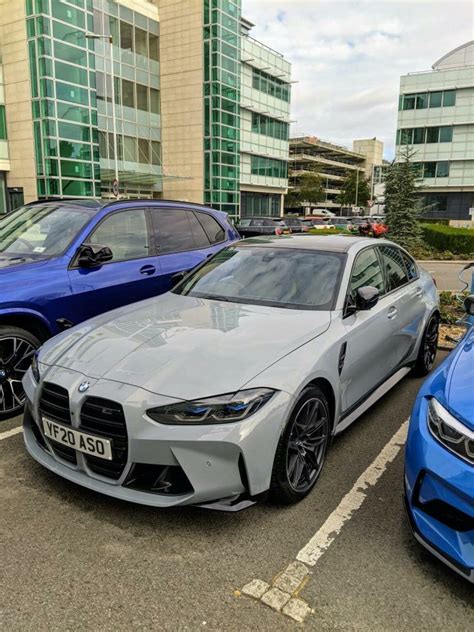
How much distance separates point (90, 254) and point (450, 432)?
3.45 metres

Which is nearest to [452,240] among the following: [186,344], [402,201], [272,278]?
[402,201]

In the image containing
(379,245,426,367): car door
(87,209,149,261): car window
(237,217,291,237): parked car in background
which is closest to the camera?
(379,245,426,367): car door

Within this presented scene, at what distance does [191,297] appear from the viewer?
4.12m

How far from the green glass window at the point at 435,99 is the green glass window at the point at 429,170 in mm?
5876

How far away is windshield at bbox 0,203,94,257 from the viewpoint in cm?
480

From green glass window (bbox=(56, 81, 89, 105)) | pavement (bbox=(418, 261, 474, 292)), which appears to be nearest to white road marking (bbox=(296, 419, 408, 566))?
pavement (bbox=(418, 261, 474, 292))

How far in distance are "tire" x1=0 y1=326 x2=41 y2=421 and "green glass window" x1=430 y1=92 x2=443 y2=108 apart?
58963 mm

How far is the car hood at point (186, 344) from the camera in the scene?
2.77 m

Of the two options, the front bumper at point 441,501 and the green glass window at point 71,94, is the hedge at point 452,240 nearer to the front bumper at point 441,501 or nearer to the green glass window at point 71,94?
the front bumper at point 441,501

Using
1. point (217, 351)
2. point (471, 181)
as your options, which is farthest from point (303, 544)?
point (471, 181)

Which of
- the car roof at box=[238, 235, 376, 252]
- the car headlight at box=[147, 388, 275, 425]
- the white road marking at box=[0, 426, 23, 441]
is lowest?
the white road marking at box=[0, 426, 23, 441]

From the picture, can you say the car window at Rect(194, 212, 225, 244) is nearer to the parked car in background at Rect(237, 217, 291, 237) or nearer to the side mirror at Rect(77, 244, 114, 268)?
the side mirror at Rect(77, 244, 114, 268)

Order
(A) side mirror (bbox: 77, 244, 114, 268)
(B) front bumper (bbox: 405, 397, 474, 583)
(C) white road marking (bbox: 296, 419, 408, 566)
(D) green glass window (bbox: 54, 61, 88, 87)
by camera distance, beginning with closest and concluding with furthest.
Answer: (B) front bumper (bbox: 405, 397, 474, 583) < (C) white road marking (bbox: 296, 419, 408, 566) < (A) side mirror (bbox: 77, 244, 114, 268) < (D) green glass window (bbox: 54, 61, 88, 87)

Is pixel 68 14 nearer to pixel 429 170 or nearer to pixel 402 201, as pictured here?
pixel 402 201
